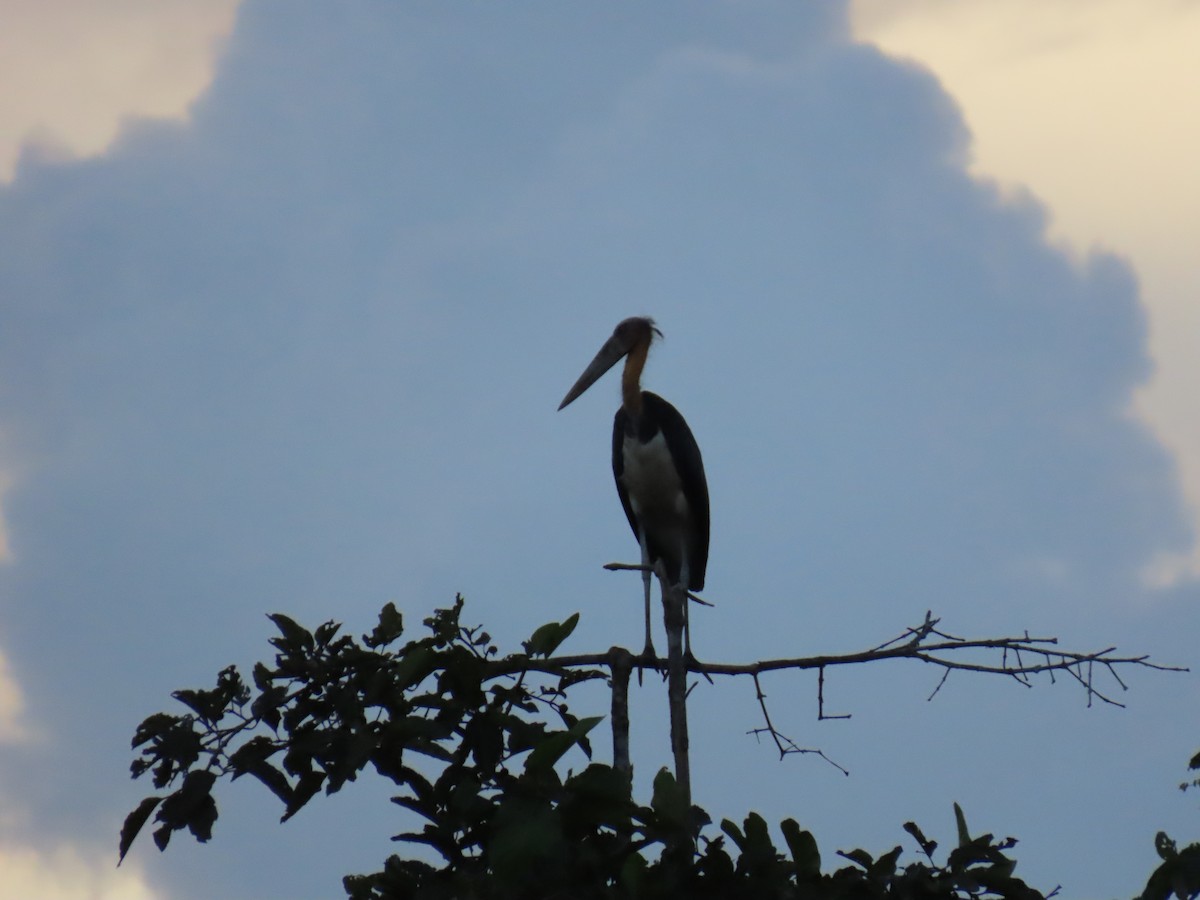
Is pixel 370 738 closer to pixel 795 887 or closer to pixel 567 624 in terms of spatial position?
pixel 567 624

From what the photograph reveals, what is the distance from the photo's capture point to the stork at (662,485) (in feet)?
34.7

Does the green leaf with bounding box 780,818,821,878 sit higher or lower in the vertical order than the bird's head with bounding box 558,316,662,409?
lower

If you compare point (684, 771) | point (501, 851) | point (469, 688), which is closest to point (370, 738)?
point (469, 688)

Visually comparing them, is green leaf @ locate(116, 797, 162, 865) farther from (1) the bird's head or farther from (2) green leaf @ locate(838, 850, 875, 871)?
(1) the bird's head

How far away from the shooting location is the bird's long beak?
12188 mm

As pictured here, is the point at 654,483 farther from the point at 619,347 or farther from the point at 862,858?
the point at 862,858

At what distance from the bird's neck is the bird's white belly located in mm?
443

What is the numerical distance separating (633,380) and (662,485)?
1348mm

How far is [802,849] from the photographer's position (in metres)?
3.70

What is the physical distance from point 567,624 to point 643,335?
305 inches

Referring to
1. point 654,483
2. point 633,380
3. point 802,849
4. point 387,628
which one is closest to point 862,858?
point 802,849

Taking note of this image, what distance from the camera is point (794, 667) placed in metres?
6.29

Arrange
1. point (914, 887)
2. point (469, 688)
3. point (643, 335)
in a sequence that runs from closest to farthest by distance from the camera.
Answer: point (914, 887), point (469, 688), point (643, 335)

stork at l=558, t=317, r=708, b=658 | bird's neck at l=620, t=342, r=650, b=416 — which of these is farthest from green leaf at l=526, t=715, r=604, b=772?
bird's neck at l=620, t=342, r=650, b=416
